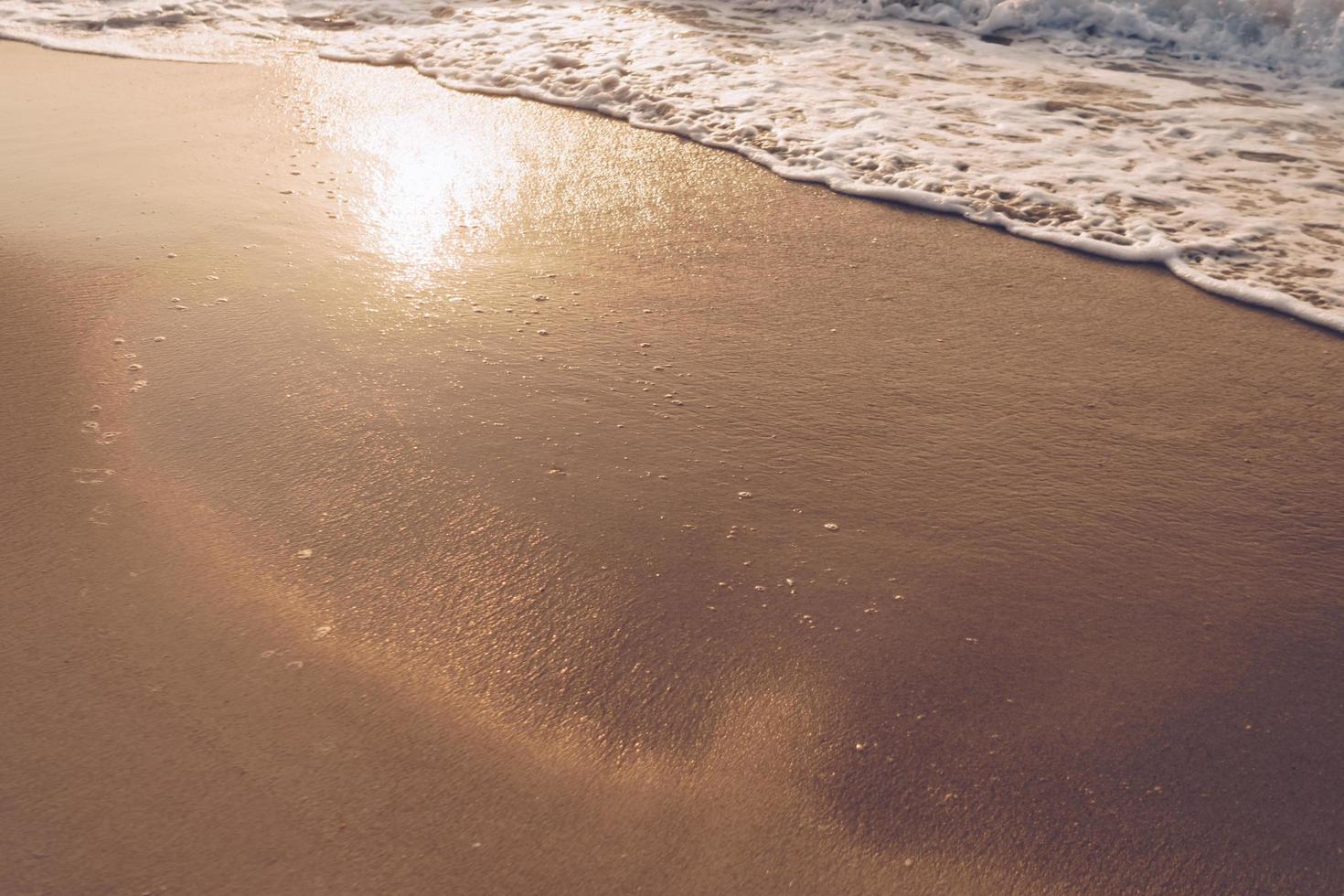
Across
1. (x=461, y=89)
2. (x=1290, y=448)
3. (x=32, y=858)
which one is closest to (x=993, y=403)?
(x=1290, y=448)

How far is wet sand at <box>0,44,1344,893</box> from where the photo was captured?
65.6 inches

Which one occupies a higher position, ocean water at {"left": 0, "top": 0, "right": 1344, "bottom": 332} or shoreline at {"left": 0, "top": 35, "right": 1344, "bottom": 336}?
ocean water at {"left": 0, "top": 0, "right": 1344, "bottom": 332}

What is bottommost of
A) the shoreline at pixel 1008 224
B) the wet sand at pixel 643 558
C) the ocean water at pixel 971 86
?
the wet sand at pixel 643 558

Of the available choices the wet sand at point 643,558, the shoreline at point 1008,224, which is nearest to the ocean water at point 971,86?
the shoreline at point 1008,224

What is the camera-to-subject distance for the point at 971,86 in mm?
5188

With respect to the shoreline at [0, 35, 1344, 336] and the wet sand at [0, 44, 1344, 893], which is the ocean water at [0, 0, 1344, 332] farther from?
the wet sand at [0, 44, 1344, 893]

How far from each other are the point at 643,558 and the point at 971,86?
158 inches

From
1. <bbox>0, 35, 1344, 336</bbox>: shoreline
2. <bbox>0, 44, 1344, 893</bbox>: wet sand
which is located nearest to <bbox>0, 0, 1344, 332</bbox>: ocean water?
<bbox>0, 35, 1344, 336</bbox>: shoreline

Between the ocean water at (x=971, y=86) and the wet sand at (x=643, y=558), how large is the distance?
461 mm

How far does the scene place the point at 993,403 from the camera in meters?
2.73

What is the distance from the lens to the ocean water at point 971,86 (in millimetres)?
3836

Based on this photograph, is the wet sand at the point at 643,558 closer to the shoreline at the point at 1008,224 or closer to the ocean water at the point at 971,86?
the shoreline at the point at 1008,224

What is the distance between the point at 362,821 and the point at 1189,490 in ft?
6.66

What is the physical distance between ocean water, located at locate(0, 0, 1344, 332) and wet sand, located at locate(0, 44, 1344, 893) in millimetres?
461
